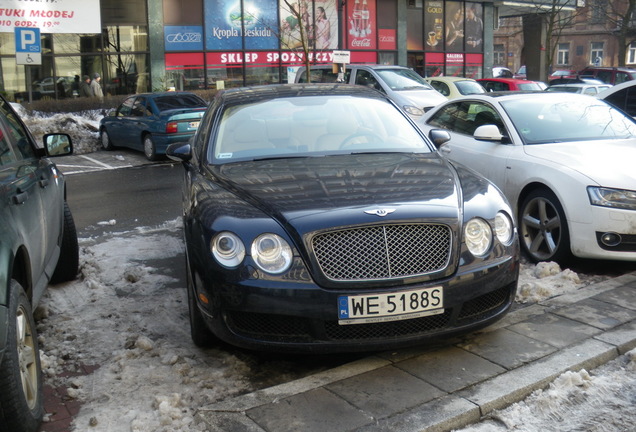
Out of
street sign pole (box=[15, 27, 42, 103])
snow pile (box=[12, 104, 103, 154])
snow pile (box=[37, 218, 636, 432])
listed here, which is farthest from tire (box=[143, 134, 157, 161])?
snow pile (box=[37, 218, 636, 432])

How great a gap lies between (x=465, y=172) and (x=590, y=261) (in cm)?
222

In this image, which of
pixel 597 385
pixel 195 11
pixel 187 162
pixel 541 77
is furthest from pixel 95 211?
pixel 541 77

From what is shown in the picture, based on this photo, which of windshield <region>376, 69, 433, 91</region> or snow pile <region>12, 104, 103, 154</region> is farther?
snow pile <region>12, 104, 103, 154</region>

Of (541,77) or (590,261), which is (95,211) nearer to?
(590,261)

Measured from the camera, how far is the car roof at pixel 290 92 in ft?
19.5

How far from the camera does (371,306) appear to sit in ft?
12.8

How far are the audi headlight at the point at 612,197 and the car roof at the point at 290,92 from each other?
1821 millimetres

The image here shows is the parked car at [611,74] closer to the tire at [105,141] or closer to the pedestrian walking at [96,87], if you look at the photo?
the pedestrian walking at [96,87]

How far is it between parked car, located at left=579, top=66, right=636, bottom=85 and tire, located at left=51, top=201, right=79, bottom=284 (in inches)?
1098

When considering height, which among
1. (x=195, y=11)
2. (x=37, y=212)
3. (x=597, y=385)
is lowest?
(x=597, y=385)

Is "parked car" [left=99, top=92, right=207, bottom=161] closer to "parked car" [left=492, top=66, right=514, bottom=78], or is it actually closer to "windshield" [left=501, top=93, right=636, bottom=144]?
"windshield" [left=501, top=93, right=636, bottom=144]

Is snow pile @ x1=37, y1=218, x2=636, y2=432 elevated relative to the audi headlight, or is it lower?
lower

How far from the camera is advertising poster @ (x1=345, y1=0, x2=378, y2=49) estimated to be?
2891 cm

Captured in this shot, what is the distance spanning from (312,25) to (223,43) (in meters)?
3.72
